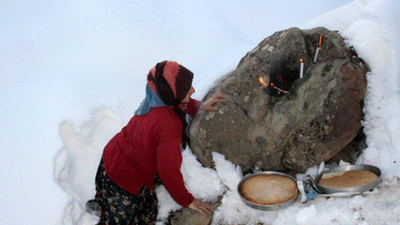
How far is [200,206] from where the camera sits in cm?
264

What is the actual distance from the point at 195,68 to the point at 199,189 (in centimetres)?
201

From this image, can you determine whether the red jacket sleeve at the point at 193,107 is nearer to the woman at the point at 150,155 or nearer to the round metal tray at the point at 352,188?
the woman at the point at 150,155

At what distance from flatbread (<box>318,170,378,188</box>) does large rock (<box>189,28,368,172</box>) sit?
198 millimetres

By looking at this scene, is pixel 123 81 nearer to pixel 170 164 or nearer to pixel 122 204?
pixel 122 204

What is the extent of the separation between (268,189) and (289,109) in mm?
734

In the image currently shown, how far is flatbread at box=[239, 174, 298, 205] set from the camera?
259 centimetres

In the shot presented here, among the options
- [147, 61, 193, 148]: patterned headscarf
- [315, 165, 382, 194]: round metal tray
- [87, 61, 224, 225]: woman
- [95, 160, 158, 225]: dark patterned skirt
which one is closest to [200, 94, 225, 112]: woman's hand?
[87, 61, 224, 225]: woman

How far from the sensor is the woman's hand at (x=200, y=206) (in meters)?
2.62

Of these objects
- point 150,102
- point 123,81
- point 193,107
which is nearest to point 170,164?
point 150,102

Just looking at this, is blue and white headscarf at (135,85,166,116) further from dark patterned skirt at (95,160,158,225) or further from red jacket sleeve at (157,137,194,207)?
dark patterned skirt at (95,160,158,225)

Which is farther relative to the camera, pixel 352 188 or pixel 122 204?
pixel 122 204

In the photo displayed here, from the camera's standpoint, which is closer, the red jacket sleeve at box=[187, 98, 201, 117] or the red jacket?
the red jacket

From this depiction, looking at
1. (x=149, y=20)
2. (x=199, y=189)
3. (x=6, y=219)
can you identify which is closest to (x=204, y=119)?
(x=199, y=189)

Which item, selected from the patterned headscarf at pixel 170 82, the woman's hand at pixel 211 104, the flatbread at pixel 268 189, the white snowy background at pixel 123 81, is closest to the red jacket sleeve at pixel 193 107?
the woman's hand at pixel 211 104
